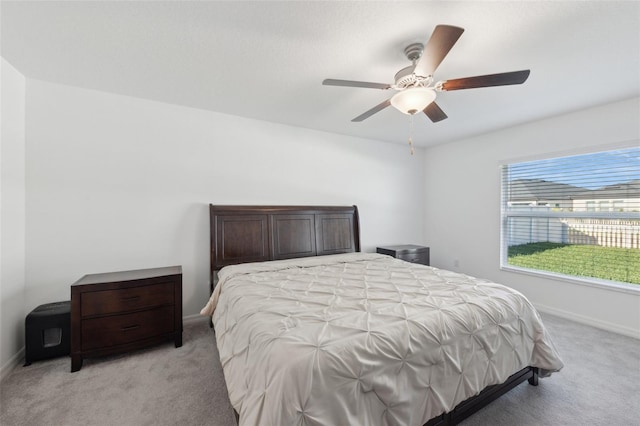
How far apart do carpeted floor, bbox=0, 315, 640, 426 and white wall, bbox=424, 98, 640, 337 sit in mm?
637

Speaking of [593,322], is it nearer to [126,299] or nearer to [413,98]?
[413,98]

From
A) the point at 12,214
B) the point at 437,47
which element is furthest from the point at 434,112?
the point at 12,214

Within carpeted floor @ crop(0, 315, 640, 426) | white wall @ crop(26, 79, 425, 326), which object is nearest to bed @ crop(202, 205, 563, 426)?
carpeted floor @ crop(0, 315, 640, 426)

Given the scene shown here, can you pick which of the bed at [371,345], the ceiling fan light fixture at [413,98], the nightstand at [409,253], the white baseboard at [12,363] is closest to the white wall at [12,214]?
the white baseboard at [12,363]

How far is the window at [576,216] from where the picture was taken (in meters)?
2.84

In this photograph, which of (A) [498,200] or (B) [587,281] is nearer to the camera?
(B) [587,281]

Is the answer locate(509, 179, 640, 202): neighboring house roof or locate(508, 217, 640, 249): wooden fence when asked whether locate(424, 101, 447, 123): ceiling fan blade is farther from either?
locate(508, 217, 640, 249): wooden fence

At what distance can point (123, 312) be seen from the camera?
2230 mm

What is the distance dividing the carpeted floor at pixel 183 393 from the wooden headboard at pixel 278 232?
1.08m

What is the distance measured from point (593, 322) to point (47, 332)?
551 centimetres

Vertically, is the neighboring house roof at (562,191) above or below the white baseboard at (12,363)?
above

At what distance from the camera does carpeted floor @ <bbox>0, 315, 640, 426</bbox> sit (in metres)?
1.59

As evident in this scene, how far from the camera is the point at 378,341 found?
4.08 feet

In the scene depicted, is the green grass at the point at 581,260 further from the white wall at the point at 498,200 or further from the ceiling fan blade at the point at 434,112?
the ceiling fan blade at the point at 434,112
